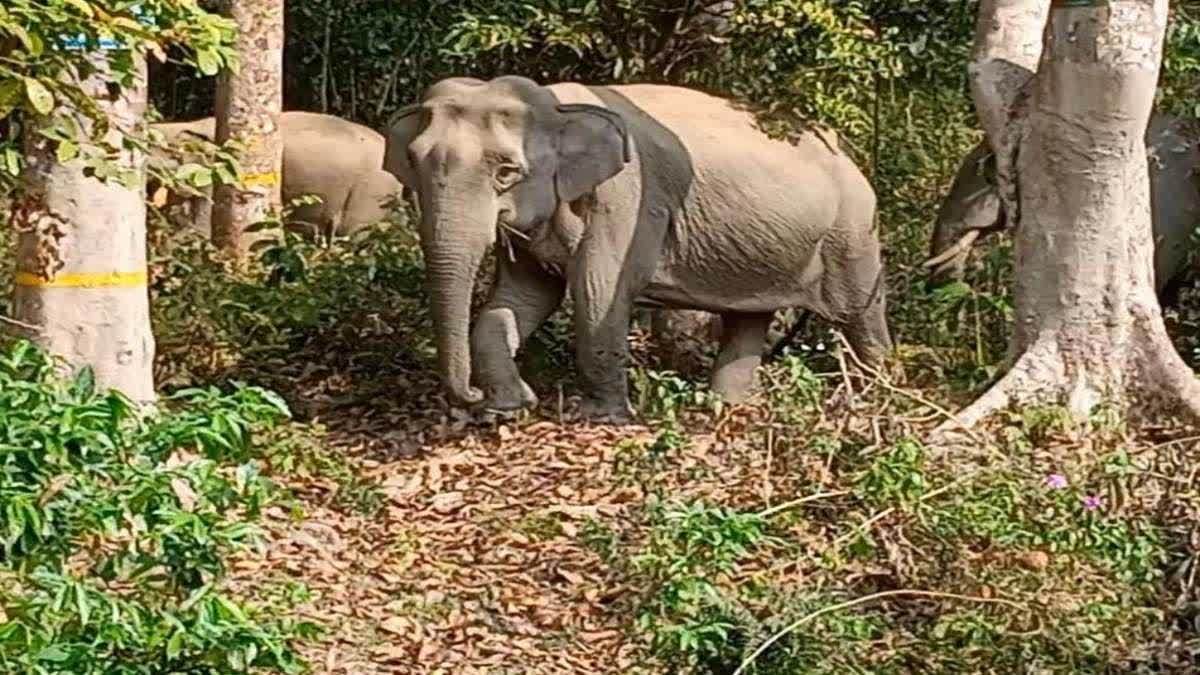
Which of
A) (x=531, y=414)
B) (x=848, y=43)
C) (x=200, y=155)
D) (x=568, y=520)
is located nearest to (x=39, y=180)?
(x=200, y=155)

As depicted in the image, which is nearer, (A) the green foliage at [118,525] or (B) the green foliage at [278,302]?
(A) the green foliage at [118,525]

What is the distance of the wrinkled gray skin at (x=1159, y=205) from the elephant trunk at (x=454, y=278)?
2.96 m

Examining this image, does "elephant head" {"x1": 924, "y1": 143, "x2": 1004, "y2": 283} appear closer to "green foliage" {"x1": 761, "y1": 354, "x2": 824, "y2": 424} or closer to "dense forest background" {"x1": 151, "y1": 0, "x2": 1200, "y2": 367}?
"dense forest background" {"x1": 151, "y1": 0, "x2": 1200, "y2": 367}

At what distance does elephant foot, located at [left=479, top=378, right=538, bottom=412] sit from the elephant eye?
→ 0.85m

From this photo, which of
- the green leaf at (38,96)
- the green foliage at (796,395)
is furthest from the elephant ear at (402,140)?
the green leaf at (38,96)

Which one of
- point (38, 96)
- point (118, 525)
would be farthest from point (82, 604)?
point (38, 96)

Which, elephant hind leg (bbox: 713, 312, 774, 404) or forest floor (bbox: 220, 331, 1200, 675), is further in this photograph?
elephant hind leg (bbox: 713, 312, 774, 404)

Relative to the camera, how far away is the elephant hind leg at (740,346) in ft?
31.0

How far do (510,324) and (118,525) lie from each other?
4.96m

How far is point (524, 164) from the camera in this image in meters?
8.32

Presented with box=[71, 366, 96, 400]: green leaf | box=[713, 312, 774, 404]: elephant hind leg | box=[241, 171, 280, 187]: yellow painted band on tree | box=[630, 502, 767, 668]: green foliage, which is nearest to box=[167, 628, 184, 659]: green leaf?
box=[71, 366, 96, 400]: green leaf

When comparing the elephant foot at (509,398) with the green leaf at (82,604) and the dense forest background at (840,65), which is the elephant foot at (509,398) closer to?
the dense forest background at (840,65)

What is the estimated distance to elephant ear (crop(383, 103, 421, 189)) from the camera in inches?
333

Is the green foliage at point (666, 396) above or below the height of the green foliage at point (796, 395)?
below
